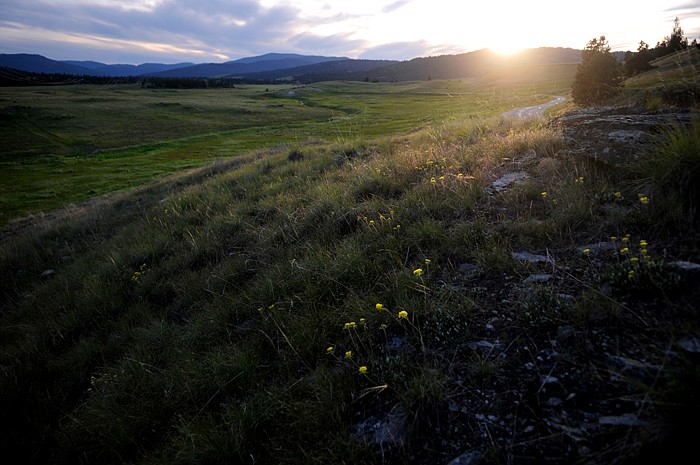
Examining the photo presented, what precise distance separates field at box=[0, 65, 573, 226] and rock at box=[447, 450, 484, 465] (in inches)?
363

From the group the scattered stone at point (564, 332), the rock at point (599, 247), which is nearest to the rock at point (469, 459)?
the scattered stone at point (564, 332)

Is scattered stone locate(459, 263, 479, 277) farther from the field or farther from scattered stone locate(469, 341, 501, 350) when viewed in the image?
the field

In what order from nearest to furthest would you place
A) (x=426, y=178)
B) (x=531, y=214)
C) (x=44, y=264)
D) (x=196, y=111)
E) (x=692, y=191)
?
(x=692, y=191)
(x=531, y=214)
(x=426, y=178)
(x=44, y=264)
(x=196, y=111)

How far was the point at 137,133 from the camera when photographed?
53031 millimetres

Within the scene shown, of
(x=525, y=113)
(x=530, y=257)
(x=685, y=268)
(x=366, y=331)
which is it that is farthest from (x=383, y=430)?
(x=525, y=113)

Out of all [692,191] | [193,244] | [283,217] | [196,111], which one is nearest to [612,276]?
[692,191]

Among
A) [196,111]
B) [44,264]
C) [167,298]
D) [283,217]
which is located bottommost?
[44,264]

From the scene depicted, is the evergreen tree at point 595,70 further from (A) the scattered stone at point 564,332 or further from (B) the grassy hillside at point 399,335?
(A) the scattered stone at point 564,332

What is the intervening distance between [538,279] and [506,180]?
6.91 ft

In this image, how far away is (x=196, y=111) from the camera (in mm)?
68500

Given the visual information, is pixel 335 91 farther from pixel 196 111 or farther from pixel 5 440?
pixel 5 440

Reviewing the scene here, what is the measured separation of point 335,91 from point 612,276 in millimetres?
118845

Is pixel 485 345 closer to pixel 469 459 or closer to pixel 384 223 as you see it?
pixel 469 459

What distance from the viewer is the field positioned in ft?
89.0
